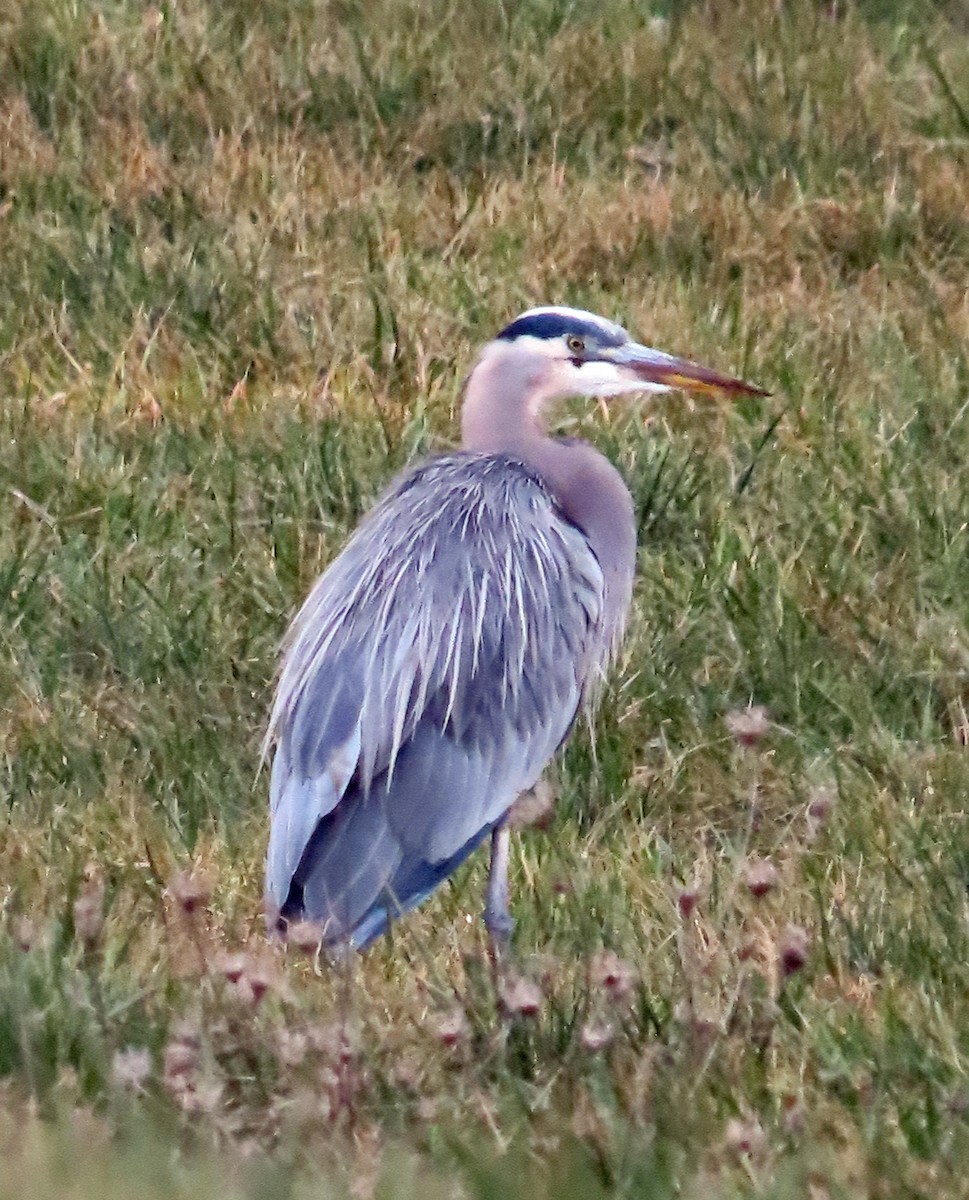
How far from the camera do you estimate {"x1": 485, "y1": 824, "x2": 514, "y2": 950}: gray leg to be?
371 cm

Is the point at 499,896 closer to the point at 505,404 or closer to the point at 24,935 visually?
the point at 24,935

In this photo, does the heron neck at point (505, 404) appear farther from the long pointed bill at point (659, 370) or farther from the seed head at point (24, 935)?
the seed head at point (24, 935)

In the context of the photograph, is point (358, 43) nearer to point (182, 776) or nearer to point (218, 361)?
point (218, 361)

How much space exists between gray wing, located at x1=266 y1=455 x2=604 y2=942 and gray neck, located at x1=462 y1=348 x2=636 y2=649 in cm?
6

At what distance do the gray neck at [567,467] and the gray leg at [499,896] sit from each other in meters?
0.65

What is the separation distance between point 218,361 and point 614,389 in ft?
4.78

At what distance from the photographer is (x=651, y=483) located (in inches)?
209

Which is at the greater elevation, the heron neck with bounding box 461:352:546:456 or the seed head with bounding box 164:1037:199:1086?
the seed head with bounding box 164:1037:199:1086

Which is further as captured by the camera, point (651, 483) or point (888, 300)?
point (888, 300)

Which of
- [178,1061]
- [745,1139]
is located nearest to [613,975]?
[745,1139]

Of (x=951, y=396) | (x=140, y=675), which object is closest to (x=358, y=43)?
(x=951, y=396)

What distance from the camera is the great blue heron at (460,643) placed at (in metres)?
3.93

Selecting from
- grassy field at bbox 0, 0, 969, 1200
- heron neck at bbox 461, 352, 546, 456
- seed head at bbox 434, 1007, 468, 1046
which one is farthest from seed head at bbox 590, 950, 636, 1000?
heron neck at bbox 461, 352, 546, 456

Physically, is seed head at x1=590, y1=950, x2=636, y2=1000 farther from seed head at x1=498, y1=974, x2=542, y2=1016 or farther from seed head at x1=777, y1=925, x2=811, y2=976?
seed head at x1=777, y1=925, x2=811, y2=976
